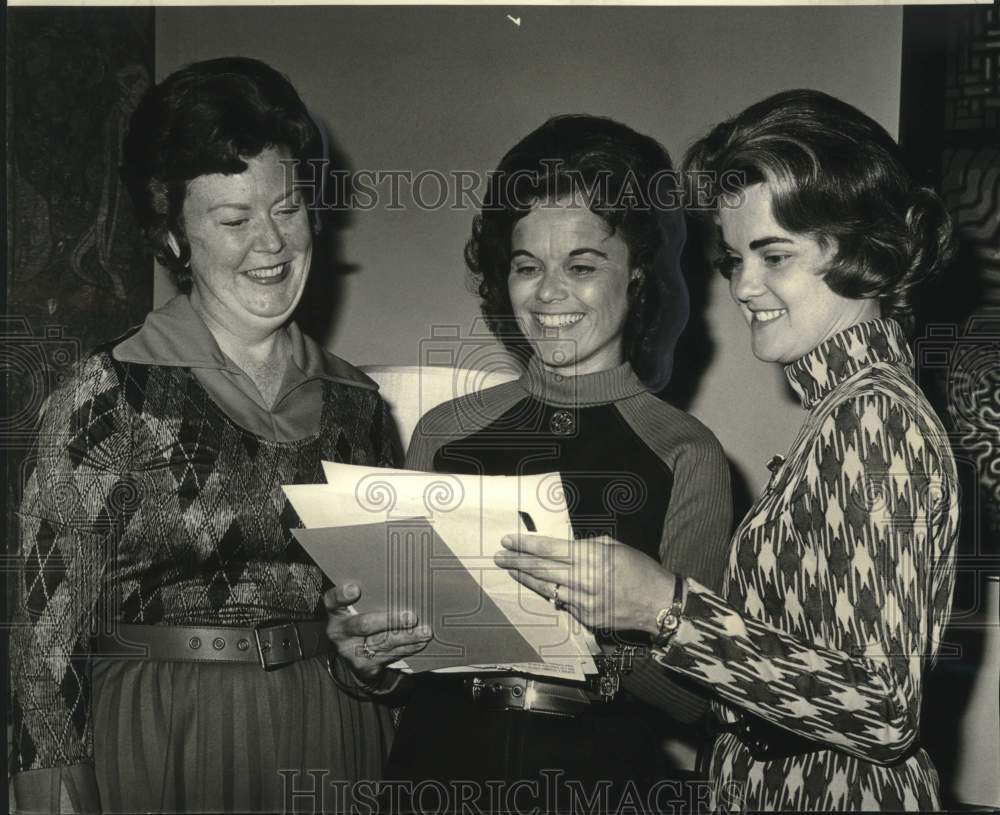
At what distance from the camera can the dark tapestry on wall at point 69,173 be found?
143cm

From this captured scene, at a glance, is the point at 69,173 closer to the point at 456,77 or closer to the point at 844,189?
the point at 456,77

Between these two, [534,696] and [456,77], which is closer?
[534,696]

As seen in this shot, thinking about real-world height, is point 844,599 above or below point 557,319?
below

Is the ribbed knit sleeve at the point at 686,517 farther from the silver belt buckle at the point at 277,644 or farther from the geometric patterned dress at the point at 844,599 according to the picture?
the silver belt buckle at the point at 277,644

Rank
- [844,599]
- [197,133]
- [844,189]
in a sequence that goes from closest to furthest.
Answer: [844,599]
[844,189]
[197,133]

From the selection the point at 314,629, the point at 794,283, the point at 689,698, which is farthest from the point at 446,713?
the point at 794,283

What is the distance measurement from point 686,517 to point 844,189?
0.42 m

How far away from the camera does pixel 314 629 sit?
1354mm

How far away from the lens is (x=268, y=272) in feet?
4.56

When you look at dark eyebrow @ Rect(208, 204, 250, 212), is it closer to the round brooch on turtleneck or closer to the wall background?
the wall background

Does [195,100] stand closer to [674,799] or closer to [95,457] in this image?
[95,457]

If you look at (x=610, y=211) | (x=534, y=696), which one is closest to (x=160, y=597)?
(x=534, y=696)

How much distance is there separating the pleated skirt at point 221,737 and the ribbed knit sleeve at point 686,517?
37 centimetres

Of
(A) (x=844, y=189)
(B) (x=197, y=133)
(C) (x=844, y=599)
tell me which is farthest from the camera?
(B) (x=197, y=133)
